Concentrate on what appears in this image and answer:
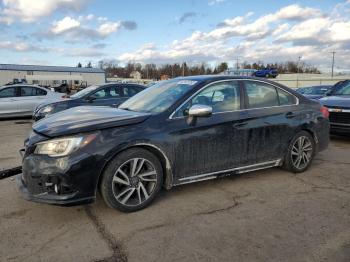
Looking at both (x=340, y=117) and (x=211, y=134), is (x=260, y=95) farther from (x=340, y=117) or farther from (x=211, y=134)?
(x=340, y=117)

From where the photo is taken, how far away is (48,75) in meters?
72.1

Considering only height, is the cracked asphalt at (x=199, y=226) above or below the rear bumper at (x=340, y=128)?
below

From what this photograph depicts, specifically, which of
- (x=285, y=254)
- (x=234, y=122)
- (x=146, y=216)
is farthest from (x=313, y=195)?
(x=146, y=216)

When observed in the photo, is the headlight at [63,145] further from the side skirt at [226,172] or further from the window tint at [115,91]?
the window tint at [115,91]

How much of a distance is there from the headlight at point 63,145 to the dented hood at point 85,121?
7 centimetres

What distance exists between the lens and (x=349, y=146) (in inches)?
332

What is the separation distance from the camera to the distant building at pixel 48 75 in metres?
69.1

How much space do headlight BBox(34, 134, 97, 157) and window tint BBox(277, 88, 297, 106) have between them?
124 inches

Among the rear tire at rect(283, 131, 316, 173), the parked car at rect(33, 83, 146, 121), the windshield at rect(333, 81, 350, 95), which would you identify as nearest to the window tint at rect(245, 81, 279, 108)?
the rear tire at rect(283, 131, 316, 173)

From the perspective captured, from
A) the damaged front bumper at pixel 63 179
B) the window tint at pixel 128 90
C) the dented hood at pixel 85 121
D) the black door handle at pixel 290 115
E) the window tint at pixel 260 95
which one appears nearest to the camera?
the damaged front bumper at pixel 63 179

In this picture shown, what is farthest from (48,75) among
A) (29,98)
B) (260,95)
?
(260,95)

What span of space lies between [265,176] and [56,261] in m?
3.58

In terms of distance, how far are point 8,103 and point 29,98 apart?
2.63 ft

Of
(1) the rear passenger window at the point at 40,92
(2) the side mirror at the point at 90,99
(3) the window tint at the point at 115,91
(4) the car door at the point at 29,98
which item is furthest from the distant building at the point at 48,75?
(2) the side mirror at the point at 90,99
